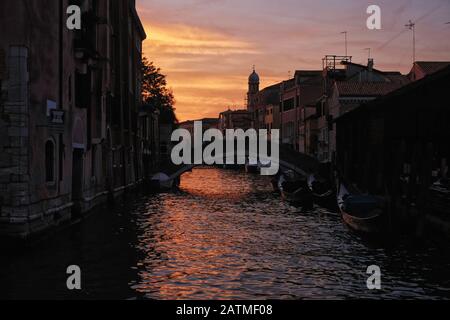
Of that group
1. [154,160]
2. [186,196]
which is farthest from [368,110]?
[154,160]

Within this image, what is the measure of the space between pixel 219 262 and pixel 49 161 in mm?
6647

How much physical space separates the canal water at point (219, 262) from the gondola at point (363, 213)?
0.49 metres

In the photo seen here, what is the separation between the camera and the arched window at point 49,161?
2081cm

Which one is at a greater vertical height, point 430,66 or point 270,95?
point 270,95

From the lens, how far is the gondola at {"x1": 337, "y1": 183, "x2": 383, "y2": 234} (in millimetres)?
22703

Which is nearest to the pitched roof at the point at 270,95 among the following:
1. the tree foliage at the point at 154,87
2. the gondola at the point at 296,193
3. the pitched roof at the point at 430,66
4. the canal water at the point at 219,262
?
the tree foliage at the point at 154,87

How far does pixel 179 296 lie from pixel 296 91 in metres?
68.3

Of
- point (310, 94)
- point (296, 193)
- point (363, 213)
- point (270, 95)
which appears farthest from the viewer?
point (270, 95)

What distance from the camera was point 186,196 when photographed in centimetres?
4375

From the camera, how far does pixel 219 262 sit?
18125 millimetres

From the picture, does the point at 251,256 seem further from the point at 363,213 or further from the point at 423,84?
the point at 423,84

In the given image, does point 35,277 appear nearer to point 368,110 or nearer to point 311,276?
point 311,276

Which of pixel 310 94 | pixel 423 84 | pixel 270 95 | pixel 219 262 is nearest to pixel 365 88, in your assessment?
pixel 310 94

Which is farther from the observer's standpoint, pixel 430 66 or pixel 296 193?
pixel 430 66
